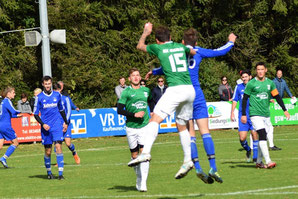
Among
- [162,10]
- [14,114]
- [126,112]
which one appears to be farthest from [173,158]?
[162,10]

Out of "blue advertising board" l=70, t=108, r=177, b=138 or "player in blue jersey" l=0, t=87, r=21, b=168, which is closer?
"player in blue jersey" l=0, t=87, r=21, b=168

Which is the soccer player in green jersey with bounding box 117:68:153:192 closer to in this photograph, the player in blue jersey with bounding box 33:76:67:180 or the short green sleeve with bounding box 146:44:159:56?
the short green sleeve with bounding box 146:44:159:56

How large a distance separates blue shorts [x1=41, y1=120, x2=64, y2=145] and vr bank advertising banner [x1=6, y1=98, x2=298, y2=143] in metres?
10.7

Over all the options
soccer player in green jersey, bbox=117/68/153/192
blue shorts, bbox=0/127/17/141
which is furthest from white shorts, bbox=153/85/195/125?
blue shorts, bbox=0/127/17/141

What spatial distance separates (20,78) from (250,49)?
44.7 feet

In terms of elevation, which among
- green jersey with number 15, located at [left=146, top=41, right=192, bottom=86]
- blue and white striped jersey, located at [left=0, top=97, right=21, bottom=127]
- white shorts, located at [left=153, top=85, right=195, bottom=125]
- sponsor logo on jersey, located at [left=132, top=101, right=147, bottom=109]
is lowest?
blue and white striped jersey, located at [left=0, top=97, right=21, bottom=127]

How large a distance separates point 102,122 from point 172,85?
16.5 meters

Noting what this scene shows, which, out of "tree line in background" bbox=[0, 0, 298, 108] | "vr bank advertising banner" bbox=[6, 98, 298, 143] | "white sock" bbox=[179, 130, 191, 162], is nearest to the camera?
"white sock" bbox=[179, 130, 191, 162]

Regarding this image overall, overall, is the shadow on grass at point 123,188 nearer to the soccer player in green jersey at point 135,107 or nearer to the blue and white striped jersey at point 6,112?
the soccer player in green jersey at point 135,107

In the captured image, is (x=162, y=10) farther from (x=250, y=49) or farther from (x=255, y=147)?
(x=255, y=147)

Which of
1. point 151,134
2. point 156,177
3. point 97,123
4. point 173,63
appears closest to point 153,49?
point 173,63

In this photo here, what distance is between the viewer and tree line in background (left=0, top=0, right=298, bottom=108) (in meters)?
30.0

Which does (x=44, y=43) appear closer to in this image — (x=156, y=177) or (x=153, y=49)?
(x=156, y=177)

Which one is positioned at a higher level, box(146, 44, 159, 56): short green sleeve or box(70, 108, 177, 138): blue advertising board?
box(146, 44, 159, 56): short green sleeve
